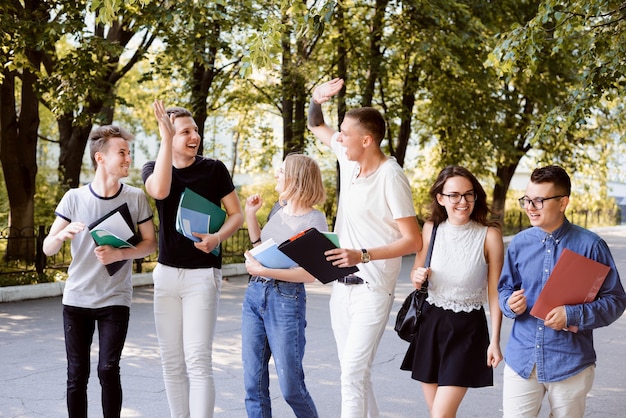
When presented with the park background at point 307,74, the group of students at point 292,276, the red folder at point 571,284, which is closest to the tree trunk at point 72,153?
the park background at point 307,74

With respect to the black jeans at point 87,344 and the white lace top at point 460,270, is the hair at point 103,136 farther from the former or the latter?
the white lace top at point 460,270

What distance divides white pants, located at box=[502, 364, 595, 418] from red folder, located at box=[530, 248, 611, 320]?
35cm

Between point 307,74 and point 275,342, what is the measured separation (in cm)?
1537

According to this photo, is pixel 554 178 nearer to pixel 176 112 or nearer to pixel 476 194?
pixel 476 194

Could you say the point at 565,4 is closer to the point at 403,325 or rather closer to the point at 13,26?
the point at 403,325

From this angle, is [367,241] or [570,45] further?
[570,45]

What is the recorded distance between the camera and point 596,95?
30.0 ft

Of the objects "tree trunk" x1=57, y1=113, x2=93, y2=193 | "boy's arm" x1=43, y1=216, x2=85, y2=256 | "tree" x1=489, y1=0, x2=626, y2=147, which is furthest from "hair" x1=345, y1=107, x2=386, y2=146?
"tree trunk" x1=57, y1=113, x2=93, y2=193

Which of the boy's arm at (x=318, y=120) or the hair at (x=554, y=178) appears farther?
the boy's arm at (x=318, y=120)

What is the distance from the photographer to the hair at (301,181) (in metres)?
4.94

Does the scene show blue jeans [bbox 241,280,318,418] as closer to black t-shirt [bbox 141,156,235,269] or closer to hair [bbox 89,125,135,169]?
black t-shirt [bbox 141,156,235,269]

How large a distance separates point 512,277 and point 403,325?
0.72 meters

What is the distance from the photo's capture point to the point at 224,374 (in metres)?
7.64

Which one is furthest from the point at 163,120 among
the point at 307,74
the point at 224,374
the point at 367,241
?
the point at 307,74
